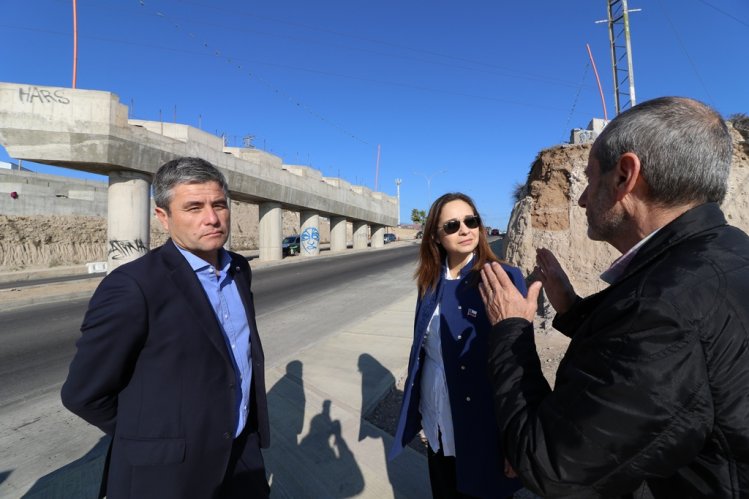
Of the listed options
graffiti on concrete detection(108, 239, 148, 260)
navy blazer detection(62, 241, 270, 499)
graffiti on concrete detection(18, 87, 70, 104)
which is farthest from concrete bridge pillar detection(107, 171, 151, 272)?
navy blazer detection(62, 241, 270, 499)

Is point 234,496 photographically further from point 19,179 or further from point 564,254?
point 19,179

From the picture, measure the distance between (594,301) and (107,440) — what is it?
163 inches

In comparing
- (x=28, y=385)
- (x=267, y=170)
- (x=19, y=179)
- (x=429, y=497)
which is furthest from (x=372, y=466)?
(x=19, y=179)

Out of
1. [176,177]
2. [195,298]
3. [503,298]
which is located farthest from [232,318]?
[503,298]

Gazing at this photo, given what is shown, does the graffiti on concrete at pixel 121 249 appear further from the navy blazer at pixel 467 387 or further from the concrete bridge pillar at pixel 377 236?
the concrete bridge pillar at pixel 377 236

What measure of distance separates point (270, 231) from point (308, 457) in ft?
73.4

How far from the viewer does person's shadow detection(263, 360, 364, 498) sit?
282 cm

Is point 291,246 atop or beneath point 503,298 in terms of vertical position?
beneath

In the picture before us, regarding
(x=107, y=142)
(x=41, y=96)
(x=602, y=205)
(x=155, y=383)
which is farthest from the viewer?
(x=107, y=142)

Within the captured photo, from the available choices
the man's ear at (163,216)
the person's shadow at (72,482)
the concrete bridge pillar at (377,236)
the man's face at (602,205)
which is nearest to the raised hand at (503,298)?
the man's face at (602,205)

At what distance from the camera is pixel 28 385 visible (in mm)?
4961

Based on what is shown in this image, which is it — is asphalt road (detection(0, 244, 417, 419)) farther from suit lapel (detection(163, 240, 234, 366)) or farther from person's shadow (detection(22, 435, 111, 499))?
suit lapel (detection(163, 240, 234, 366))

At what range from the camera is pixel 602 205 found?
50.1 inches

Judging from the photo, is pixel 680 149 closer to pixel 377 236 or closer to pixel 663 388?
pixel 663 388
